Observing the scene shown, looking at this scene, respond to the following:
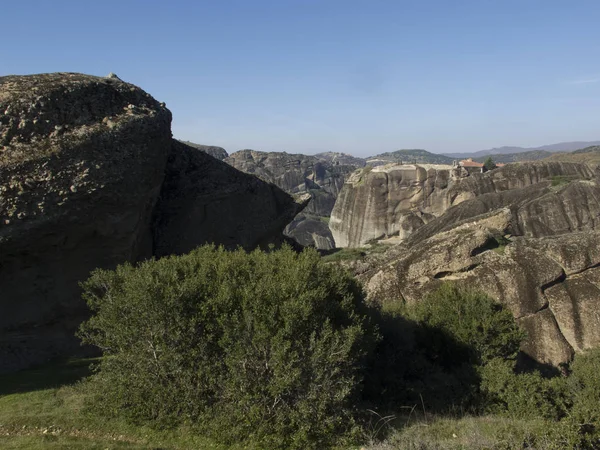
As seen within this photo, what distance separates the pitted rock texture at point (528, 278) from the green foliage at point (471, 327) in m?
4.36

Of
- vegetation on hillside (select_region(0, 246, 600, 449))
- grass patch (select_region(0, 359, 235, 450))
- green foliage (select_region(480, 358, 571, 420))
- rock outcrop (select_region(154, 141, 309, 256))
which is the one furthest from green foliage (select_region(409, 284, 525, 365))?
grass patch (select_region(0, 359, 235, 450))

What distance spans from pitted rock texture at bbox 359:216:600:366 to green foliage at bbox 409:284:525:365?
14.3ft

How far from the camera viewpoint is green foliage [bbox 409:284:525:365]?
1750cm

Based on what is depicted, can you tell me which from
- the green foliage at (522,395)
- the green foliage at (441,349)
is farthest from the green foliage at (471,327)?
the green foliage at (522,395)

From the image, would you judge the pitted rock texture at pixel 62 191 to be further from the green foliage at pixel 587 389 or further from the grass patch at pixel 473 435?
the green foliage at pixel 587 389

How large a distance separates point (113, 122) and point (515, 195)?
50142 millimetres

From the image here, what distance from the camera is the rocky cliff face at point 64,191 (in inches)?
662

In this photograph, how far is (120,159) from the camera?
1862 centimetres

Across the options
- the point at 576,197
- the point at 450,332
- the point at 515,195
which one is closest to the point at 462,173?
the point at 515,195

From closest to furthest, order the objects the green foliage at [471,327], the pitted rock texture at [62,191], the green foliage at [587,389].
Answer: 1. the green foliage at [587,389]
2. the pitted rock texture at [62,191]
3. the green foliage at [471,327]

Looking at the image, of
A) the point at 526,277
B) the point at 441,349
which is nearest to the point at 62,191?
the point at 441,349

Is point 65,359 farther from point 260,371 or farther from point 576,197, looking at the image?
point 576,197

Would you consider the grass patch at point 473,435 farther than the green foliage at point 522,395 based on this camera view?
No

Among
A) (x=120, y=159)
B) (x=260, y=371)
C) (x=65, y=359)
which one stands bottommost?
(x=65, y=359)
